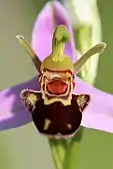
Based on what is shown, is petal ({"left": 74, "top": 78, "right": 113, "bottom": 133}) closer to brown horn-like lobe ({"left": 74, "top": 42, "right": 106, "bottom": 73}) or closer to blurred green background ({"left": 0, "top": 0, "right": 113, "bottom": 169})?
brown horn-like lobe ({"left": 74, "top": 42, "right": 106, "bottom": 73})

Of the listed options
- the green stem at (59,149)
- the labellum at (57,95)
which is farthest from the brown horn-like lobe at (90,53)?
the green stem at (59,149)

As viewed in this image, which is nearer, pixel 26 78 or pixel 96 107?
pixel 96 107

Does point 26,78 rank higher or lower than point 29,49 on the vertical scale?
lower

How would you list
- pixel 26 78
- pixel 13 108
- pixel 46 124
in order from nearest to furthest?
pixel 46 124 < pixel 13 108 < pixel 26 78

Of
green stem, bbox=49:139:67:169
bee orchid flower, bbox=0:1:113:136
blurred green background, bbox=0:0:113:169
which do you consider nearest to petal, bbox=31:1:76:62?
bee orchid flower, bbox=0:1:113:136

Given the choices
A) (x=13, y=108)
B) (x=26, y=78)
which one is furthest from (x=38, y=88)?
(x=26, y=78)

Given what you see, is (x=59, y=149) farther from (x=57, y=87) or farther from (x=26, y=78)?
(x=26, y=78)

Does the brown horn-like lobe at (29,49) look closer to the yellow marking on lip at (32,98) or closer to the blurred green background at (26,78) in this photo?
the yellow marking on lip at (32,98)
